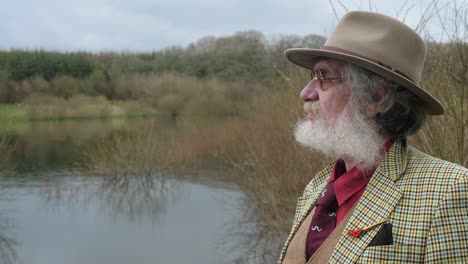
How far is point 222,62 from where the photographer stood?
30781 millimetres

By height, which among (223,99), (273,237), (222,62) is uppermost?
(222,62)

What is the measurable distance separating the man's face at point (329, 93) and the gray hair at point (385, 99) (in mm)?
30

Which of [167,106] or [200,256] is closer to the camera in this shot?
[200,256]

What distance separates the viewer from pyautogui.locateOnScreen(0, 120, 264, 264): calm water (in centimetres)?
988

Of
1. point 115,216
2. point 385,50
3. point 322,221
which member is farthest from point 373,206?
point 115,216

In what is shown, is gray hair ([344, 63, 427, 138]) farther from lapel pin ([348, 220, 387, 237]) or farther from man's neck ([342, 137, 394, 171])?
lapel pin ([348, 220, 387, 237])

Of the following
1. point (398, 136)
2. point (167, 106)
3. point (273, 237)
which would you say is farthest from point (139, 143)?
point (167, 106)

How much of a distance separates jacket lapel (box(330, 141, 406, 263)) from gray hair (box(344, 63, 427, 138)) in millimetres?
113

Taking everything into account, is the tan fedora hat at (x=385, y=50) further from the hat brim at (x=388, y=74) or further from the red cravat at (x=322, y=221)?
the red cravat at (x=322, y=221)

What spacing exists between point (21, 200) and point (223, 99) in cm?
853

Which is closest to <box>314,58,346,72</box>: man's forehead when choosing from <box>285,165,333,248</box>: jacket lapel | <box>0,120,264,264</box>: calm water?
<box>285,165,333,248</box>: jacket lapel

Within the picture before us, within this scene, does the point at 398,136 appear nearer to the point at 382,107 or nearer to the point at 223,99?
the point at 382,107

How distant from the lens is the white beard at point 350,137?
4.61 ft

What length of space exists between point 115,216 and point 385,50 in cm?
1171
